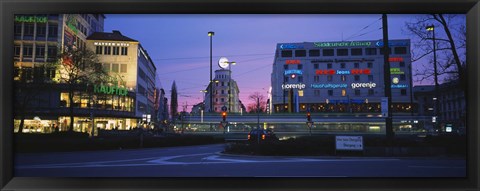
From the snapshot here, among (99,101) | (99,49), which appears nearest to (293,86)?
(99,101)

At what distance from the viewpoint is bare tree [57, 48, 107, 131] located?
28.6 m

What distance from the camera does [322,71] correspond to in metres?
50.8

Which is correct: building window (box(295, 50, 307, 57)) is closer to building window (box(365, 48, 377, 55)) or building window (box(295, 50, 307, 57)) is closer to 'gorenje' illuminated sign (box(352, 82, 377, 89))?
'gorenje' illuminated sign (box(352, 82, 377, 89))

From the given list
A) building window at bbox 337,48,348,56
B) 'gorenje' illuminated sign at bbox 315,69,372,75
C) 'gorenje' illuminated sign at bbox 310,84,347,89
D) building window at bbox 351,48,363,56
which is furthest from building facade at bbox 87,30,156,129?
'gorenje' illuminated sign at bbox 310,84,347,89

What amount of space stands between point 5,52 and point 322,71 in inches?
1858

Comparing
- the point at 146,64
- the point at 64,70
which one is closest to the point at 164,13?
the point at 64,70

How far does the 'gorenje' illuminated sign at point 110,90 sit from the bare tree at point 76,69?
1.72m

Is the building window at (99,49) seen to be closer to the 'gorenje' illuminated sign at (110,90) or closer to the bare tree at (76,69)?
the 'gorenje' illuminated sign at (110,90)

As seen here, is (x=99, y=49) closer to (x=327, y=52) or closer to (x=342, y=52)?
(x=342, y=52)

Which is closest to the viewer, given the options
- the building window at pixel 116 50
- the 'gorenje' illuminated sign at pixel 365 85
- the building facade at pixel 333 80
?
the building window at pixel 116 50

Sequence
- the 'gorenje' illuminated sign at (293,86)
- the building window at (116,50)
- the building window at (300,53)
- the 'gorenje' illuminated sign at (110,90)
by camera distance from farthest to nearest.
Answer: the 'gorenje' illuminated sign at (293,86) → the building window at (300,53) → the building window at (116,50) → the 'gorenje' illuminated sign at (110,90)
